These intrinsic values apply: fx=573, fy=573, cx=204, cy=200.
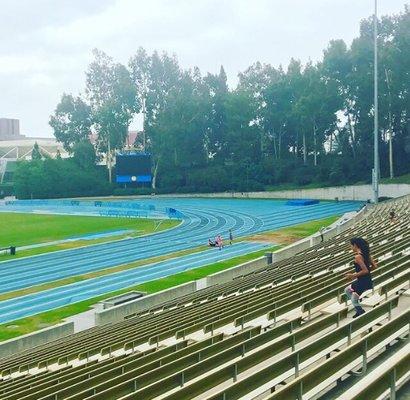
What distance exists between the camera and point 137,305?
59.2 feet

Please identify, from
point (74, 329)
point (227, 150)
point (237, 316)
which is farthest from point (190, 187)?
point (237, 316)

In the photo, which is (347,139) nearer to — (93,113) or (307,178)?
(307,178)

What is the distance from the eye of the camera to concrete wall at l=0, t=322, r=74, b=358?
48.0 feet

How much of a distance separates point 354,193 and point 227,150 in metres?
22.4

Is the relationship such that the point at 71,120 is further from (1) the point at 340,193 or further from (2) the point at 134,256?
(2) the point at 134,256

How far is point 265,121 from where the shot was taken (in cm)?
7362

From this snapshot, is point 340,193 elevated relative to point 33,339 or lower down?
elevated

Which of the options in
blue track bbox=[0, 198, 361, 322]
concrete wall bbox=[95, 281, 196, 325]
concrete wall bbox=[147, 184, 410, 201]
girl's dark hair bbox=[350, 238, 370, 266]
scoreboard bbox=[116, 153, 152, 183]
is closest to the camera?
girl's dark hair bbox=[350, 238, 370, 266]

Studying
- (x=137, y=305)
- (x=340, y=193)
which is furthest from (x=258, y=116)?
(x=137, y=305)

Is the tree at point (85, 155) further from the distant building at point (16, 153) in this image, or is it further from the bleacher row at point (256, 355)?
the bleacher row at point (256, 355)

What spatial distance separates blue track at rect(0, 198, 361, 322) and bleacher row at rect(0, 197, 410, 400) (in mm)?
10340

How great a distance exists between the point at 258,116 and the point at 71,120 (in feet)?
93.3

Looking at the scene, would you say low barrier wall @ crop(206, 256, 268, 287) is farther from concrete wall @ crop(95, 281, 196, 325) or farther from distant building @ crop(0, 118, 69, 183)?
distant building @ crop(0, 118, 69, 183)

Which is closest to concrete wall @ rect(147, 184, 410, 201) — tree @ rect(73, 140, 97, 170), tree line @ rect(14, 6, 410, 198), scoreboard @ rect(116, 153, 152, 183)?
tree line @ rect(14, 6, 410, 198)
